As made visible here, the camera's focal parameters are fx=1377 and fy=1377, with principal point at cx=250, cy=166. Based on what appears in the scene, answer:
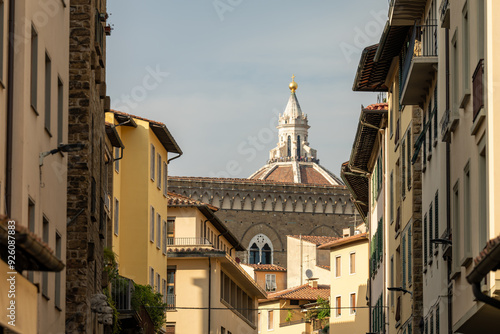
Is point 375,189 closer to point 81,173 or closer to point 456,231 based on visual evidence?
point 81,173

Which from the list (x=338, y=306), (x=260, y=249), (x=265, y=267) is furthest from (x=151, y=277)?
(x=260, y=249)

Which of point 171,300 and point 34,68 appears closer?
point 34,68

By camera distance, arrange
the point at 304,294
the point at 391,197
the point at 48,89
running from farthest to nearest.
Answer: the point at 304,294, the point at 391,197, the point at 48,89

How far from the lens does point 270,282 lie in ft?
304

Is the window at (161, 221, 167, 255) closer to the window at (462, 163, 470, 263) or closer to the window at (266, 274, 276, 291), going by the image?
the window at (462, 163, 470, 263)

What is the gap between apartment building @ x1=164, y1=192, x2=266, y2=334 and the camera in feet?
171

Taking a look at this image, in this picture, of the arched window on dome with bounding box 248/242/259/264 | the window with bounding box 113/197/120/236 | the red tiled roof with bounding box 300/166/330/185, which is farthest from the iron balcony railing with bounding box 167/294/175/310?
the red tiled roof with bounding box 300/166/330/185

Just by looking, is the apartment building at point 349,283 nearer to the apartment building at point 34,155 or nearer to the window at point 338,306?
the window at point 338,306

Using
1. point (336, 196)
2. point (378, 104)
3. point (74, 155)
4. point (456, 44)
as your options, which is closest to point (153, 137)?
point (378, 104)

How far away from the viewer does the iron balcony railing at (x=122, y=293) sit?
32781 mm

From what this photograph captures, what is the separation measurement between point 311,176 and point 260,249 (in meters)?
38.6

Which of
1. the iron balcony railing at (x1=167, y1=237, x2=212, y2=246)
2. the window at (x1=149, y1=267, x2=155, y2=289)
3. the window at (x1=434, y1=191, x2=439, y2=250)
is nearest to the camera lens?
the window at (x1=434, y1=191, x2=439, y2=250)

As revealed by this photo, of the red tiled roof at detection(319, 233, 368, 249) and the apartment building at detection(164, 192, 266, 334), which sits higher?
the red tiled roof at detection(319, 233, 368, 249)

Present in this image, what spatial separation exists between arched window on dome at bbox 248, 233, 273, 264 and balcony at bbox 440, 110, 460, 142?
82317mm
